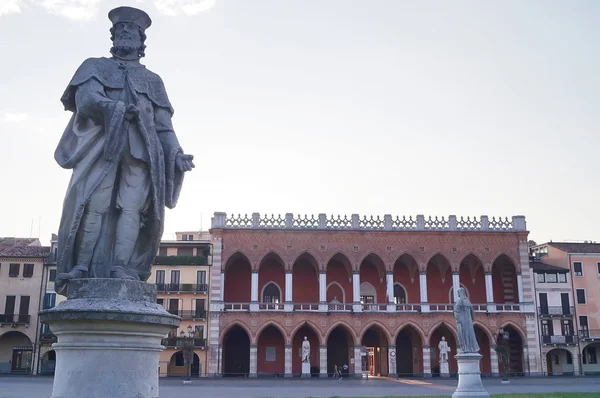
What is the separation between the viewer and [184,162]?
4574 millimetres

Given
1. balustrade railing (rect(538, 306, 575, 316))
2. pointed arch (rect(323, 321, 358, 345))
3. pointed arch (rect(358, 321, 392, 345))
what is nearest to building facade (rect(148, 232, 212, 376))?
pointed arch (rect(323, 321, 358, 345))

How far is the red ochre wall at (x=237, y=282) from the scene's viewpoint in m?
40.7

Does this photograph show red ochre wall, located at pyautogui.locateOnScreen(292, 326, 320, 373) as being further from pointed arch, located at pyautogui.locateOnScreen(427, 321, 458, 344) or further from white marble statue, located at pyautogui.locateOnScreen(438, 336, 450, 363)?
white marble statue, located at pyautogui.locateOnScreen(438, 336, 450, 363)

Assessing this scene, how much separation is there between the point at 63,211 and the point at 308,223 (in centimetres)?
3573

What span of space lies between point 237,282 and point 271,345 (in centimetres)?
456

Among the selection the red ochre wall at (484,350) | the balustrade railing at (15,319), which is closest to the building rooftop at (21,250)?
the balustrade railing at (15,319)

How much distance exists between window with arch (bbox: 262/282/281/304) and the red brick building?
0.06 metres

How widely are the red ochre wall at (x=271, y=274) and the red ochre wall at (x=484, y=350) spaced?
41.8 ft

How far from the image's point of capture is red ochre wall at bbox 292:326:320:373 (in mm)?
39531

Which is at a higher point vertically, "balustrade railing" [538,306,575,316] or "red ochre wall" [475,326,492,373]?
"balustrade railing" [538,306,575,316]

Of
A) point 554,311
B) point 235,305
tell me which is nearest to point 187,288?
point 235,305

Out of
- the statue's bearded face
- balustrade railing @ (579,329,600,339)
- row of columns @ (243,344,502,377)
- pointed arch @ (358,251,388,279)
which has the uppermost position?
pointed arch @ (358,251,388,279)

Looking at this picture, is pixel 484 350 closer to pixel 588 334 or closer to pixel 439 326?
pixel 439 326

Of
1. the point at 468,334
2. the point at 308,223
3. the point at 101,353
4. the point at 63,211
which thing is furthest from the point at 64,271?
the point at 308,223
